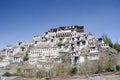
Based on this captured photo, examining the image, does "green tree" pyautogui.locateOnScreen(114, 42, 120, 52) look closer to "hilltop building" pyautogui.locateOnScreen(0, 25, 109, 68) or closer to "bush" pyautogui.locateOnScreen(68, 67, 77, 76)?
"hilltop building" pyautogui.locateOnScreen(0, 25, 109, 68)

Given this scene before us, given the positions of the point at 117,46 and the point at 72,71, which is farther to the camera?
the point at 117,46

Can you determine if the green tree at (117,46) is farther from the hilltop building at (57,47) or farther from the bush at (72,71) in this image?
the bush at (72,71)

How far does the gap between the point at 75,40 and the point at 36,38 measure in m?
17.4

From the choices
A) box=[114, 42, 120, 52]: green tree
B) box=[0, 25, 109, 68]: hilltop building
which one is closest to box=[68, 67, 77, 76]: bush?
box=[0, 25, 109, 68]: hilltop building

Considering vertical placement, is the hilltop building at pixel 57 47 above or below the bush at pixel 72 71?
above

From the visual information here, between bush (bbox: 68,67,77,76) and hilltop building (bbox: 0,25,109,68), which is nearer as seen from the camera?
bush (bbox: 68,67,77,76)

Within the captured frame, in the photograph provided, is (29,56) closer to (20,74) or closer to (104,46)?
(20,74)

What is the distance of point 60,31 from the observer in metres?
82.7

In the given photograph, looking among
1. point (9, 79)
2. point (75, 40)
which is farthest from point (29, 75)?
point (75, 40)

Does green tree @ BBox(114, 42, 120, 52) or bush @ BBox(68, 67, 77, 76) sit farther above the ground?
green tree @ BBox(114, 42, 120, 52)

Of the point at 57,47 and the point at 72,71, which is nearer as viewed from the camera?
the point at 72,71

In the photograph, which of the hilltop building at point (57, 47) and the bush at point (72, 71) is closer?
the bush at point (72, 71)

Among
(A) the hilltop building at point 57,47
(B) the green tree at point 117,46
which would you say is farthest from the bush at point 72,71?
(B) the green tree at point 117,46

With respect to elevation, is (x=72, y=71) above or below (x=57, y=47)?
below
